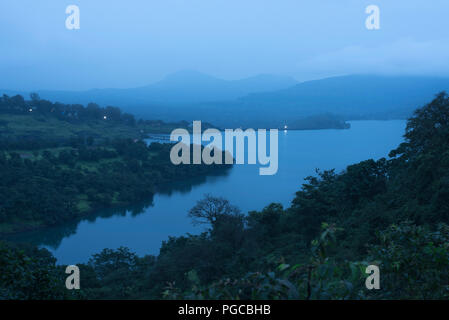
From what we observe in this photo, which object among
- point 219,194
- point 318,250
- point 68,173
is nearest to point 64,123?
point 68,173

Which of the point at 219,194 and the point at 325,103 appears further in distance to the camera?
the point at 325,103

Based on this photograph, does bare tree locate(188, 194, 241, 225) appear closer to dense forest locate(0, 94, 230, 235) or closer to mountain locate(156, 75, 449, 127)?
dense forest locate(0, 94, 230, 235)

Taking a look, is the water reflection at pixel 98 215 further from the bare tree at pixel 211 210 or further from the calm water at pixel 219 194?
the bare tree at pixel 211 210

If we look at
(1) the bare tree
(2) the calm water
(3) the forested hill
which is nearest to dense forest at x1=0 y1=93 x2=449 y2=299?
(1) the bare tree

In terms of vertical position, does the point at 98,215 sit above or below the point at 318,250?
below

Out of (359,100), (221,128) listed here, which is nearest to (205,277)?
(221,128)

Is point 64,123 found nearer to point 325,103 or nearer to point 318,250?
point 325,103

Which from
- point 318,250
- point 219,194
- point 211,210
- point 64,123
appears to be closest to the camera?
point 318,250

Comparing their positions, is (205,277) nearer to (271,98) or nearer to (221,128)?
(221,128)
